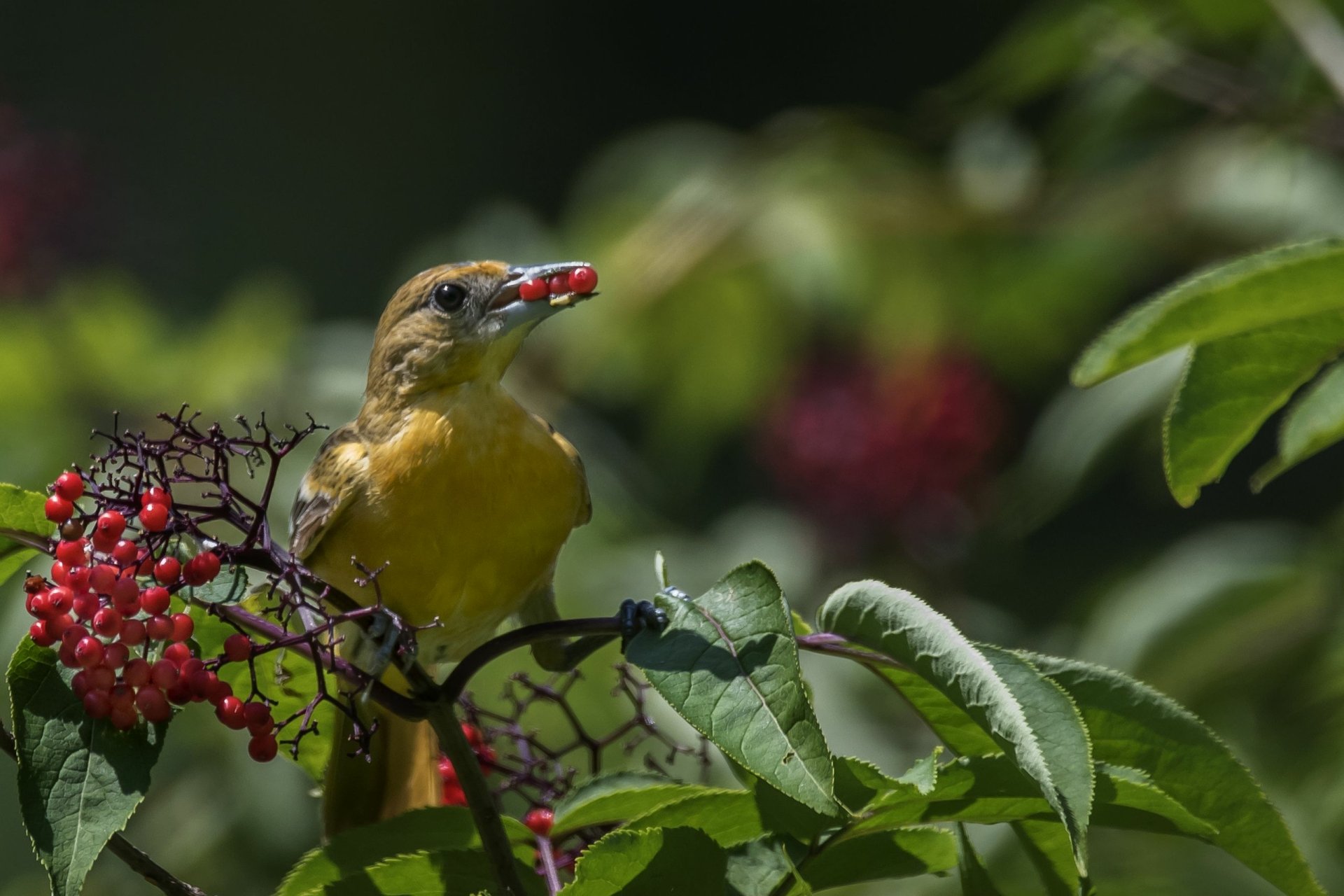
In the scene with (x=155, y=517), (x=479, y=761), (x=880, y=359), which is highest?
(x=880, y=359)

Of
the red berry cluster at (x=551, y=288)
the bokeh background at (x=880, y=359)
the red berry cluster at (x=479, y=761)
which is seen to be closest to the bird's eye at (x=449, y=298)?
the red berry cluster at (x=551, y=288)

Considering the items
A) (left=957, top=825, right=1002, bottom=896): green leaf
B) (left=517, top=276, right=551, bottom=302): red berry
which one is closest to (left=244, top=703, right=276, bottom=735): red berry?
(left=957, top=825, right=1002, bottom=896): green leaf

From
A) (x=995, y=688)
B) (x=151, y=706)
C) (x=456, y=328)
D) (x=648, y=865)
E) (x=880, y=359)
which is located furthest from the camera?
(x=880, y=359)

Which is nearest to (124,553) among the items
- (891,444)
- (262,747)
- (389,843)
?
(262,747)

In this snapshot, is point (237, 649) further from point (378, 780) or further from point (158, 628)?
point (378, 780)

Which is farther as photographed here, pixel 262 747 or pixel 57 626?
pixel 262 747

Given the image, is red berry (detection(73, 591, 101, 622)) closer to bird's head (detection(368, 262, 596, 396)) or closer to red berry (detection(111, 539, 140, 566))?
red berry (detection(111, 539, 140, 566))

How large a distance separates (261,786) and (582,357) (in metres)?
1.31

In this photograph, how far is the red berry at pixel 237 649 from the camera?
4.76 feet

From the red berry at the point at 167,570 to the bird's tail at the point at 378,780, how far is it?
0.76 meters

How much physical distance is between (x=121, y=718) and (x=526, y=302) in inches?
46.1

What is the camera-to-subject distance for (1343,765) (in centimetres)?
247

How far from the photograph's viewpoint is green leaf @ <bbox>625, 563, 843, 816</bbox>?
119 cm

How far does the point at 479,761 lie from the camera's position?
168 cm
